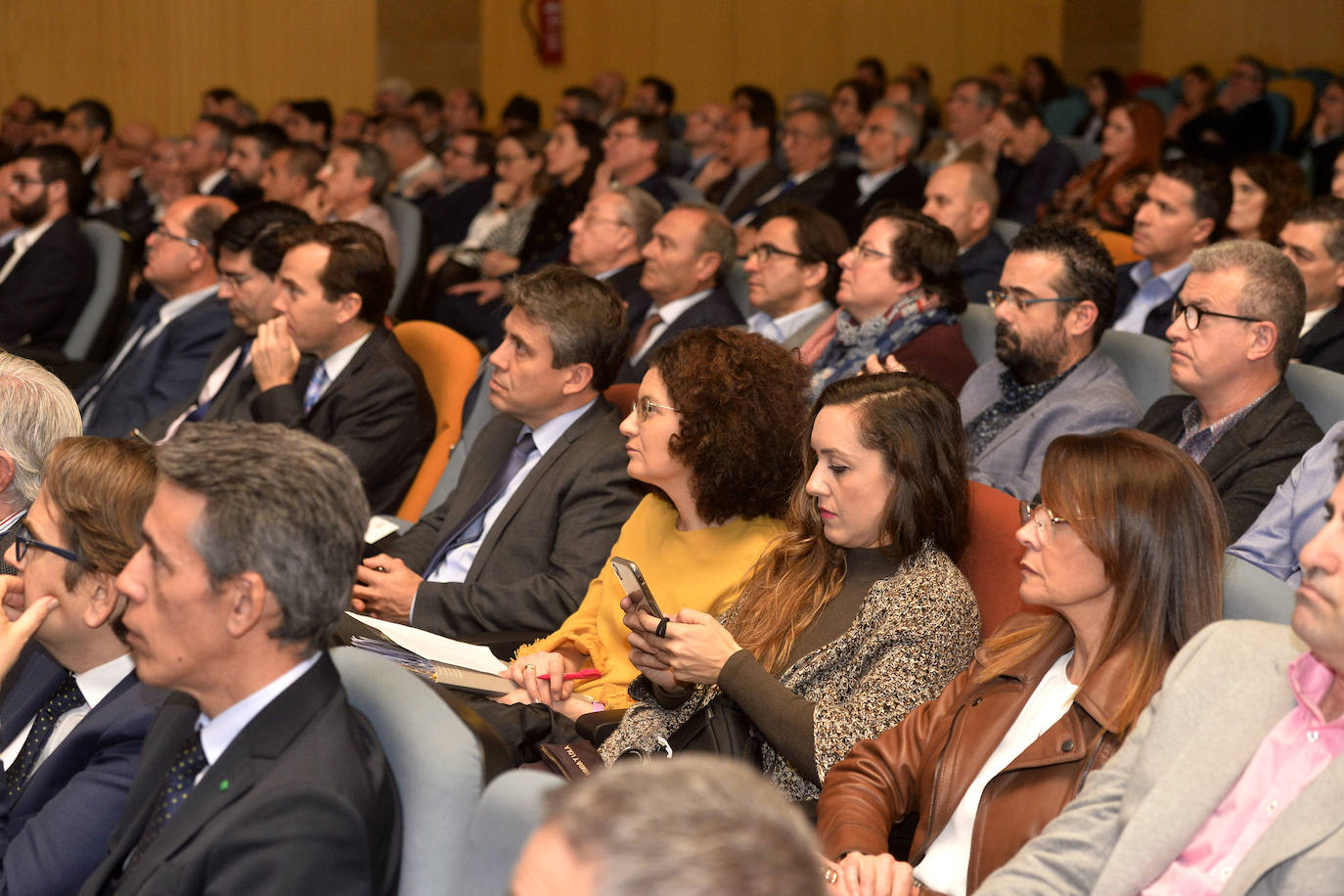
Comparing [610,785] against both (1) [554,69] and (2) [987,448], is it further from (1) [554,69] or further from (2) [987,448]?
(1) [554,69]

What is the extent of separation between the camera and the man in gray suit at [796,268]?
445 centimetres

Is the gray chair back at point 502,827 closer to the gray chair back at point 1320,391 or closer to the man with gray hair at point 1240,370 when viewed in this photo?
the man with gray hair at point 1240,370

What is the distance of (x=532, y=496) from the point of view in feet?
10.1

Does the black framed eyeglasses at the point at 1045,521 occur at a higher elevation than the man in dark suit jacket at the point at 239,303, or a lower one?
higher

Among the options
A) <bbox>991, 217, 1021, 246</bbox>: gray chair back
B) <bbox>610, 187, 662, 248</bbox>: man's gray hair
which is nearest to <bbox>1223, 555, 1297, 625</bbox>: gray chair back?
<bbox>610, 187, 662, 248</bbox>: man's gray hair

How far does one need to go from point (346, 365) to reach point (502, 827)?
2.66 metres

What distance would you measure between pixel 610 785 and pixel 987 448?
257cm

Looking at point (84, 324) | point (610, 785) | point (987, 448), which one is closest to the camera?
point (610, 785)

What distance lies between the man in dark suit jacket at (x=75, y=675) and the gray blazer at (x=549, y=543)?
1095mm

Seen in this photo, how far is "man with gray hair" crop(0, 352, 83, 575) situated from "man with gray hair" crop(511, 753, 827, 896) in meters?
1.76

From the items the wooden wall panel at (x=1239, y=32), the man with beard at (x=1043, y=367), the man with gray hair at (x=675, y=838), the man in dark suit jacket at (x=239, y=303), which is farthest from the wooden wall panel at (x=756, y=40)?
the man with gray hair at (x=675, y=838)

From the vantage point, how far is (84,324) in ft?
17.8

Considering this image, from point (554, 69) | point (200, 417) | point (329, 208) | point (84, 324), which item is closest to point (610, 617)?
point (200, 417)

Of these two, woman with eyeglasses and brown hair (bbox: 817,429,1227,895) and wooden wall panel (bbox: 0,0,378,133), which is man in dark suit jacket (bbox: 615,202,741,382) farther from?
wooden wall panel (bbox: 0,0,378,133)
